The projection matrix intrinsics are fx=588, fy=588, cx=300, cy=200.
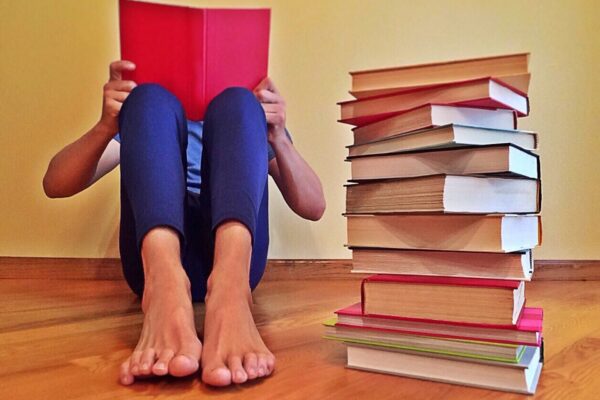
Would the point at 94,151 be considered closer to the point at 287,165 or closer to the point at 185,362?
the point at 287,165

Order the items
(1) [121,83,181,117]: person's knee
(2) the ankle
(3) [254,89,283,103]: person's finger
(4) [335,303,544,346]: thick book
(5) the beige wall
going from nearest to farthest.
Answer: (4) [335,303,544,346]: thick book → (2) the ankle → (1) [121,83,181,117]: person's knee → (3) [254,89,283,103]: person's finger → (5) the beige wall

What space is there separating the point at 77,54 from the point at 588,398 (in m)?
1.70

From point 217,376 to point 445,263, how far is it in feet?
0.98

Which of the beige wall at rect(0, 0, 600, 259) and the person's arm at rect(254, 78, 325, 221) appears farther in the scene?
the beige wall at rect(0, 0, 600, 259)

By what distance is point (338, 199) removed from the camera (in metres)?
1.77

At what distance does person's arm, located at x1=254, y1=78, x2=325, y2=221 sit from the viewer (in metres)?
1.05

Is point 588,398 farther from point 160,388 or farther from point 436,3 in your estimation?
point 436,3

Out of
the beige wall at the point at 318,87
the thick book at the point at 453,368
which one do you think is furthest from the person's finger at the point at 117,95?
the beige wall at the point at 318,87

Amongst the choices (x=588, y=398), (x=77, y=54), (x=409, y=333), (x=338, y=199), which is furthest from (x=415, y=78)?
(x=77, y=54)

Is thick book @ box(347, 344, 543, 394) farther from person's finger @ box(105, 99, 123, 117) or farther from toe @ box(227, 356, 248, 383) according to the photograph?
person's finger @ box(105, 99, 123, 117)

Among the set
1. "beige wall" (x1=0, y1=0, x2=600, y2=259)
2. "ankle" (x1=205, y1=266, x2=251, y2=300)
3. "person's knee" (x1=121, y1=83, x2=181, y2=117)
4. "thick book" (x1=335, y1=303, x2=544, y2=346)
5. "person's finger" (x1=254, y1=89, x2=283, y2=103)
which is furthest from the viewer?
"beige wall" (x1=0, y1=0, x2=600, y2=259)

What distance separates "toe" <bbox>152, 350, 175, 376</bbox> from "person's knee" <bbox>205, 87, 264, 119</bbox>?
0.39 m

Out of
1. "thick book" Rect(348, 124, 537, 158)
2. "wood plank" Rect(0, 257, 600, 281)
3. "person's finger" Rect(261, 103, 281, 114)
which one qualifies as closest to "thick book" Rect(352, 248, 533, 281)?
"thick book" Rect(348, 124, 537, 158)

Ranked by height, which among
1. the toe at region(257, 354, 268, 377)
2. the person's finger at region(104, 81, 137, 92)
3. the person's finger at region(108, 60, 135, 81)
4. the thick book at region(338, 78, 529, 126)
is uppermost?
the person's finger at region(108, 60, 135, 81)
